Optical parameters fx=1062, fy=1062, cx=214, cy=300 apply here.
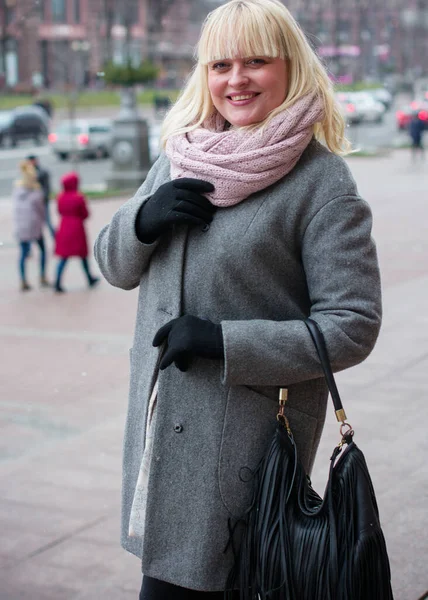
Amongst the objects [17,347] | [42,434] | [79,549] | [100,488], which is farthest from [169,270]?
[17,347]

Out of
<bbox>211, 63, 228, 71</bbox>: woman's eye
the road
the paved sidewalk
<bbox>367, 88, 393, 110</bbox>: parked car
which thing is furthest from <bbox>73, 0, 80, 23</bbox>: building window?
<bbox>211, 63, 228, 71</bbox>: woman's eye

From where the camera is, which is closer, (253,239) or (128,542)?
(253,239)

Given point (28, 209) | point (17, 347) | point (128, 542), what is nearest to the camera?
point (128, 542)

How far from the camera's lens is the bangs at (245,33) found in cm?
232

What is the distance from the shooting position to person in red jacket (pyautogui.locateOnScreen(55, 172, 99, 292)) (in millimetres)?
11422

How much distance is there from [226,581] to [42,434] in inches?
149

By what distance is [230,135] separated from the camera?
2.40m

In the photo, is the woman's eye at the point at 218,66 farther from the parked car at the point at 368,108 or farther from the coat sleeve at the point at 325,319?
the parked car at the point at 368,108

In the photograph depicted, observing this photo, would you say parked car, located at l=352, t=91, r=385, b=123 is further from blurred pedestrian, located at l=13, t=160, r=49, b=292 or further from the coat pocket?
the coat pocket

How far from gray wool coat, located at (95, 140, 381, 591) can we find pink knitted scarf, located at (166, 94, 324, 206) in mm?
40

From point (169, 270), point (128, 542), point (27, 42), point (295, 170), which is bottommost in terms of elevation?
point (27, 42)

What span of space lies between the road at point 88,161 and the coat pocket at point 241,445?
16.7m

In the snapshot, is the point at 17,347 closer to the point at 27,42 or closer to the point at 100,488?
the point at 100,488

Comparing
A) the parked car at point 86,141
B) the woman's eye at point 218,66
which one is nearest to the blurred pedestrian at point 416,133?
the parked car at point 86,141
